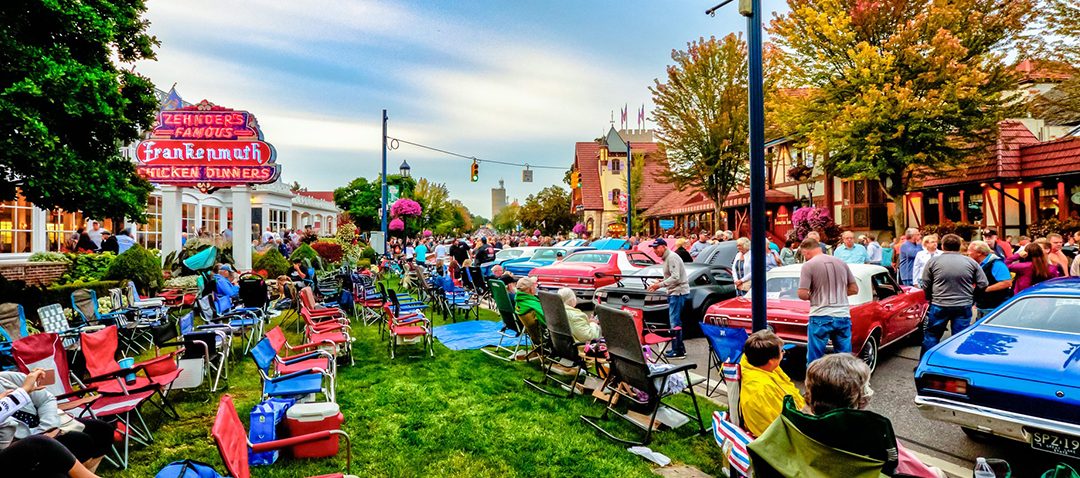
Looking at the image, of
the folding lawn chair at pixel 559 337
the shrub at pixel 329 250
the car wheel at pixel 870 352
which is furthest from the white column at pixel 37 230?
the car wheel at pixel 870 352

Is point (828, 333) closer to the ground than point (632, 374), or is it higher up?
higher up

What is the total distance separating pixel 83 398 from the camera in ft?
15.3

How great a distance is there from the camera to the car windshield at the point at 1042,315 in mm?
4691

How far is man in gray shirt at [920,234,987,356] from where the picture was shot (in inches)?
243

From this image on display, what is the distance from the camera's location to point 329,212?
52719mm

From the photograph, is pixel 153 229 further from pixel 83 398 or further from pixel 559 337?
pixel 559 337

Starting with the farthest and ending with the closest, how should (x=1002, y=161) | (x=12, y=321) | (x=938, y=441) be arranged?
1. (x=1002, y=161)
2. (x=12, y=321)
3. (x=938, y=441)

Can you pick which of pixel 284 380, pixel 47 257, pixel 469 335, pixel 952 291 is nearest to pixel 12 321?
pixel 284 380

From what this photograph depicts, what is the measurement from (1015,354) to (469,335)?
24.6 feet

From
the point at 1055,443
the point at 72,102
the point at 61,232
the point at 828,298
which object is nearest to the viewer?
the point at 1055,443

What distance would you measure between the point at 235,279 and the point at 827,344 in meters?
12.0

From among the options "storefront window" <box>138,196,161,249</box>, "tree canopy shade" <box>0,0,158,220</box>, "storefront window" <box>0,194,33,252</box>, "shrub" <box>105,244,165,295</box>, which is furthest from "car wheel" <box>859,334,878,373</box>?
"storefront window" <box>138,196,161,249</box>

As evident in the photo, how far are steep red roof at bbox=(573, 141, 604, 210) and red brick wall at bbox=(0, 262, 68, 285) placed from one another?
4042 centimetres

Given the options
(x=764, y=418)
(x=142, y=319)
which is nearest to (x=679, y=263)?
(x=764, y=418)
